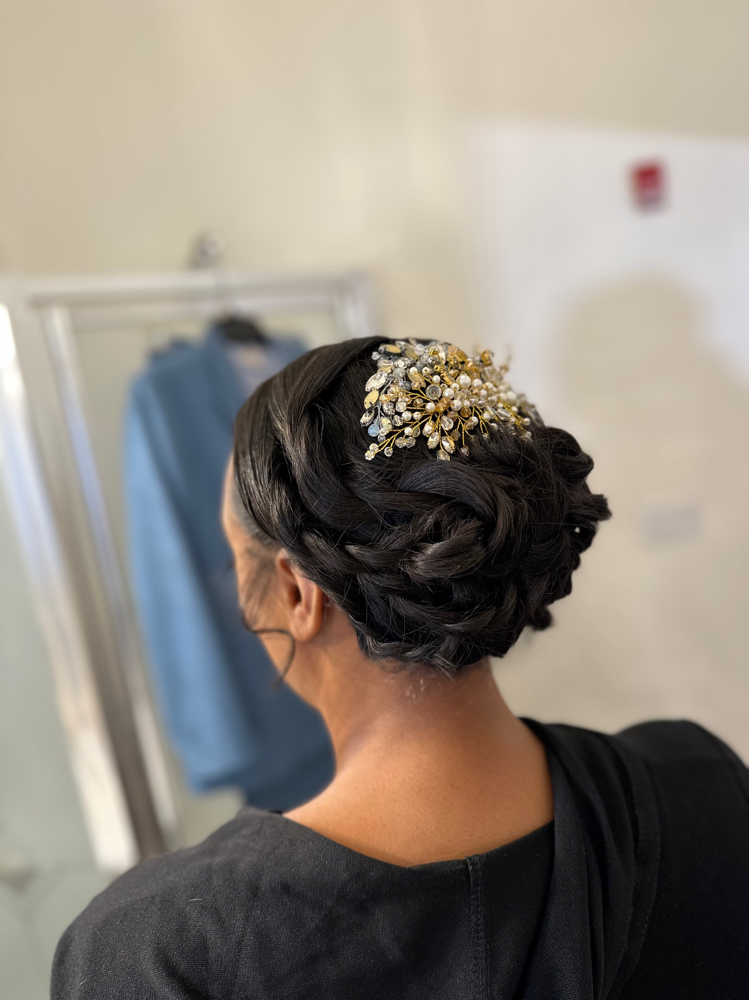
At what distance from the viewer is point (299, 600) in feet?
2.27

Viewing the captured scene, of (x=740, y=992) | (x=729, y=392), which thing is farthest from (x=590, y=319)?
(x=740, y=992)

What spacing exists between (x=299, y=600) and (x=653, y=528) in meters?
1.20

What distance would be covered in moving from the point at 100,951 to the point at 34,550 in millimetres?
633

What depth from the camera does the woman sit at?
0.54 meters

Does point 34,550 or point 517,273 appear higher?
point 517,273

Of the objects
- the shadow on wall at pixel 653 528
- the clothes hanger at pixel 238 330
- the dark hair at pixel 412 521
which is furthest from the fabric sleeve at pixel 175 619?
the shadow on wall at pixel 653 528

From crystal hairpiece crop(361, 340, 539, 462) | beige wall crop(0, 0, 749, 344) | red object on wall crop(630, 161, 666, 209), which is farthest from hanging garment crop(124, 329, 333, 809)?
red object on wall crop(630, 161, 666, 209)

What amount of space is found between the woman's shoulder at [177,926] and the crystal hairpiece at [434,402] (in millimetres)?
321

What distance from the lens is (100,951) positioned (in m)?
0.54

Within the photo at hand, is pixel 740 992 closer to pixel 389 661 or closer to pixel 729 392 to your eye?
pixel 389 661

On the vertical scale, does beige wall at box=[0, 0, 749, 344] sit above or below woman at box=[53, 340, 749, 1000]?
above

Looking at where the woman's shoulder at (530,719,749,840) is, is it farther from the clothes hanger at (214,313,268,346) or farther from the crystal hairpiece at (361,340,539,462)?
the clothes hanger at (214,313,268,346)

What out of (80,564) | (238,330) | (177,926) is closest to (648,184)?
(238,330)

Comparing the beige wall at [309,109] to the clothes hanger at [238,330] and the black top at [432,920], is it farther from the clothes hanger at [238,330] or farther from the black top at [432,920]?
the black top at [432,920]
